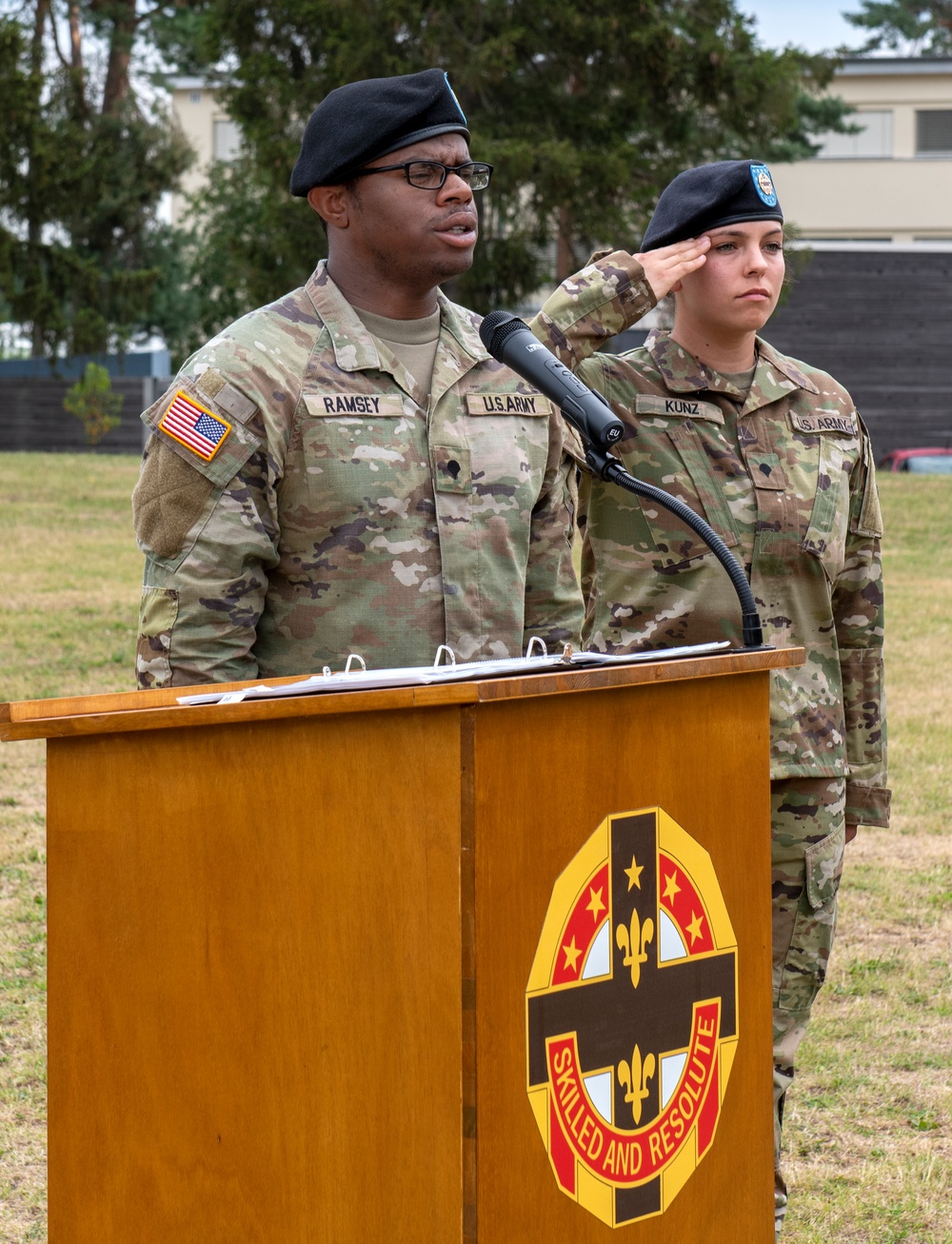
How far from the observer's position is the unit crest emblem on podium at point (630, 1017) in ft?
5.17

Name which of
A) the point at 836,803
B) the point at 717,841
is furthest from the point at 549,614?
the point at 717,841

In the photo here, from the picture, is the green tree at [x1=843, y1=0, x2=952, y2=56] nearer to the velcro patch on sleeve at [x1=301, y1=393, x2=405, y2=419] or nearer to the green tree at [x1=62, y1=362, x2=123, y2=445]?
the green tree at [x1=62, y1=362, x2=123, y2=445]

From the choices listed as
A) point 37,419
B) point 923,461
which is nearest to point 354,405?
point 923,461

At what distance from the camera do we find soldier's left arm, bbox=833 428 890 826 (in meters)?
2.81

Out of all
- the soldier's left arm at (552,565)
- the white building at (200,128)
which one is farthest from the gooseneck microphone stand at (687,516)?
the white building at (200,128)

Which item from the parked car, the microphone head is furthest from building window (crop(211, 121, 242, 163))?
the microphone head

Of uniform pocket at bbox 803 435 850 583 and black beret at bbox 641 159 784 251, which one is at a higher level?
black beret at bbox 641 159 784 251

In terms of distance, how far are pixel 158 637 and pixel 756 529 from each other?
1.02 m

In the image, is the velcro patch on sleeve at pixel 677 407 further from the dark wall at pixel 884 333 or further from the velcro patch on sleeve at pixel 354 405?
the dark wall at pixel 884 333

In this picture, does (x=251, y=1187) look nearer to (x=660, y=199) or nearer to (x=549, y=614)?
(x=549, y=614)

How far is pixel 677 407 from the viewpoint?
8.82ft

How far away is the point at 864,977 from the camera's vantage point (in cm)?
459

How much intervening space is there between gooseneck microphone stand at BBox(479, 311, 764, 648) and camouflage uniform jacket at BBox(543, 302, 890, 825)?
0.57 meters

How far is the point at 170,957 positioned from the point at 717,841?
23.3 inches
